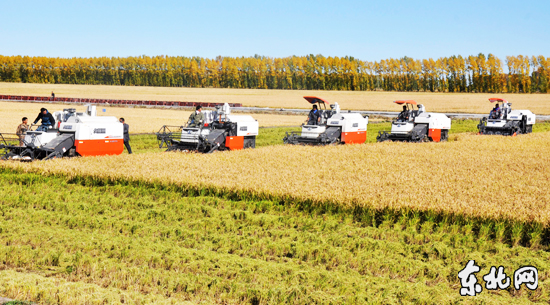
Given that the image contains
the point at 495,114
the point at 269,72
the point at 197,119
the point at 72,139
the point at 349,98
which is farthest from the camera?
the point at 269,72

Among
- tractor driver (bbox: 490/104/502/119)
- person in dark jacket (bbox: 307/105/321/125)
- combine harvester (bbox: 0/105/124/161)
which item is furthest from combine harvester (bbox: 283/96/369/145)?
tractor driver (bbox: 490/104/502/119)

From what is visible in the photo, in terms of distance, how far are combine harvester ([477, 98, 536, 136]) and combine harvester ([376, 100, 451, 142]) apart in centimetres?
400

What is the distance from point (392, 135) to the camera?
91.3 ft

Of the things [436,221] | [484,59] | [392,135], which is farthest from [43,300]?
[484,59]

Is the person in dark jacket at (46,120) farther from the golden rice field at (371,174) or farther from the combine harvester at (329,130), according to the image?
the combine harvester at (329,130)

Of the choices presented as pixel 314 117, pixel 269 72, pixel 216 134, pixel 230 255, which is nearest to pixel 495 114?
pixel 314 117

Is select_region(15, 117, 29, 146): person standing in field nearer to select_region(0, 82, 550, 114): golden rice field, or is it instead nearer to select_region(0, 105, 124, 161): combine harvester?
select_region(0, 105, 124, 161): combine harvester

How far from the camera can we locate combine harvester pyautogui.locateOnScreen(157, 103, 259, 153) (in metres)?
20.9

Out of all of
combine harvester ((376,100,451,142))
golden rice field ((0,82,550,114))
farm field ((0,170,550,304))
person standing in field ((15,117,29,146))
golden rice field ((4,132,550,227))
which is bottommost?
farm field ((0,170,550,304))

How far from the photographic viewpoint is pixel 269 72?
137 meters

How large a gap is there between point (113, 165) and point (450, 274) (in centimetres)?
1154

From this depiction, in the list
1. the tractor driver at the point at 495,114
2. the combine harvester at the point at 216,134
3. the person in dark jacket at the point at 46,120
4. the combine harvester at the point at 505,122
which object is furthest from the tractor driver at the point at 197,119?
the tractor driver at the point at 495,114

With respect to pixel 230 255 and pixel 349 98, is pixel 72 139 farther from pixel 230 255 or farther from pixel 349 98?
pixel 349 98

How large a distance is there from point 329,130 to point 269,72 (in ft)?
374
